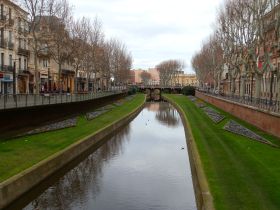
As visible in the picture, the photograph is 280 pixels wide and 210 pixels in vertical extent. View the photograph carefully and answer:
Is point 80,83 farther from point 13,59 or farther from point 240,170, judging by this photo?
point 240,170

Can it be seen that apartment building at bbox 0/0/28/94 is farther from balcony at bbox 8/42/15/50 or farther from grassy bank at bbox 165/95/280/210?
grassy bank at bbox 165/95/280/210

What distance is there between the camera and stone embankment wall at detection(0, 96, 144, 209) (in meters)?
15.2

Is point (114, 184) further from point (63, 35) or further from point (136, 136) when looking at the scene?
point (63, 35)

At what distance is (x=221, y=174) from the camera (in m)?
18.3

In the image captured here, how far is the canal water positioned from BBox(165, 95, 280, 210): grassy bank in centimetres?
140

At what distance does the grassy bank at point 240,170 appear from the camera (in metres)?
14.2

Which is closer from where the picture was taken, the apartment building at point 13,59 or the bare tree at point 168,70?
the apartment building at point 13,59

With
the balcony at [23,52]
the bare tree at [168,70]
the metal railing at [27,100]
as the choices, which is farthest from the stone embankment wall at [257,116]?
the bare tree at [168,70]

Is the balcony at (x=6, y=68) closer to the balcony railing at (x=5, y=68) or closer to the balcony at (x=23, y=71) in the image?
the balcony railing at (x=5, y=68)

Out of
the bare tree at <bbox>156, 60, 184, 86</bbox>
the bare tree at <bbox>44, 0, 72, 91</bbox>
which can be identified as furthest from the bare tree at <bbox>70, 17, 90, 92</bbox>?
the bare tree at <bbox>156, 60, 184, 86</bbox>

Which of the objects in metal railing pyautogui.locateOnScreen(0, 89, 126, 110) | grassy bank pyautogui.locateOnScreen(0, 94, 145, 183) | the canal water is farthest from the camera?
metal railing pyautogui.locateOnScreen(0, 89, 126, 110)

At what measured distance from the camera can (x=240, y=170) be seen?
19.0 meters

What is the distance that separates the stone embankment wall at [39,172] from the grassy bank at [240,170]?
7.28m

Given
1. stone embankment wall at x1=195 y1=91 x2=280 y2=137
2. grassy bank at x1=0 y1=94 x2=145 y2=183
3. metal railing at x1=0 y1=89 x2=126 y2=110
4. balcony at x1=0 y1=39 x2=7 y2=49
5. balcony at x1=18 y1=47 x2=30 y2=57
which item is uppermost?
balcony at x1=0 y1=39 x2=7 y2=49
